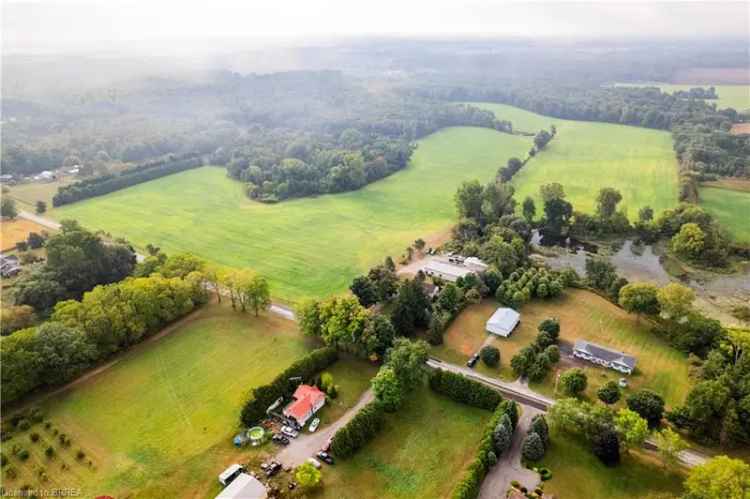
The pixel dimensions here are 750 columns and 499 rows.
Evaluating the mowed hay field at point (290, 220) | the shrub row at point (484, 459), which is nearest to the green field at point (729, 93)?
the mowed hay field at point (290, 220)

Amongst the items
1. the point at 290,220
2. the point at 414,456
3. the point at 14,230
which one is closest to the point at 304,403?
the point at 414,456

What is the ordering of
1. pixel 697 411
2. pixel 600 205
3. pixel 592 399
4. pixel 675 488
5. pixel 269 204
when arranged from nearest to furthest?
pixel 675 488 < pixel 697 411 < pixel 592 399 < pixel 600 205 < pixel 269 204

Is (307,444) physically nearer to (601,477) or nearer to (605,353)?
(601,477)

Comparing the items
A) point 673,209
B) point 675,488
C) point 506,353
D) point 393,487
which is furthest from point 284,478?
point 673,209

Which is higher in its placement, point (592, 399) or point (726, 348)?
point (726, 348)

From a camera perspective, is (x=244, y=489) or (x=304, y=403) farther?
(x=304, y=403)

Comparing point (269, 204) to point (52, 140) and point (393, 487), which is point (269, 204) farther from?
point (52, 140)

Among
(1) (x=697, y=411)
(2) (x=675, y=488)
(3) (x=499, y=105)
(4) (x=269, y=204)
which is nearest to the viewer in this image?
(2) (x=675, y=488)

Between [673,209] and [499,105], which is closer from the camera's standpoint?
[673,209]
